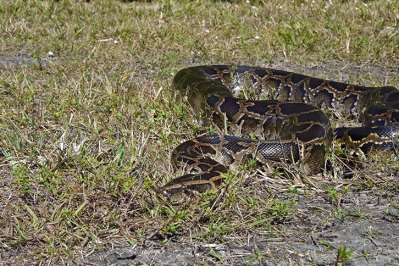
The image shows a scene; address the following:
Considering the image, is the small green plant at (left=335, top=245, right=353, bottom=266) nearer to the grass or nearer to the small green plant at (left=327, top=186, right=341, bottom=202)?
the grass

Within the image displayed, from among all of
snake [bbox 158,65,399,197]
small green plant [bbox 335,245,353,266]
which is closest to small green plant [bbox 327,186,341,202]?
snake [bbox 158,65,399,197]

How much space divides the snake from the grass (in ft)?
0.84

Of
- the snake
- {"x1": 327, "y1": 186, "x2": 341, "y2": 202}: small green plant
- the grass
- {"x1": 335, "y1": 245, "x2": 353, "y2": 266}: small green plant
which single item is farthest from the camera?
the snake

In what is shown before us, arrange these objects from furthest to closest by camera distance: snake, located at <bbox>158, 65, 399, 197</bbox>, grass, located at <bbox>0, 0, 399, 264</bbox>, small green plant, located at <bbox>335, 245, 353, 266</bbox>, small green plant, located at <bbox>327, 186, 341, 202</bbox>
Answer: snake, located at <bbox>158, 65, 399, 197</bbox> < small green plant, located at <bbox>327, 186, 341, 202</bbox> < grass, located at <bbox>0, 0, 399, 264</bbox> < small green plant, located at <bbox>335, 245, 353, 266</bbox>

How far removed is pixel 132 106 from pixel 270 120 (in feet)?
4.59

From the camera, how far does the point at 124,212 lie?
180 inches

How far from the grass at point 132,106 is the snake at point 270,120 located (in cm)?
25

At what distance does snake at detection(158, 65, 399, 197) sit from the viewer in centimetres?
573

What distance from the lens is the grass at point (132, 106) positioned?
4527mm

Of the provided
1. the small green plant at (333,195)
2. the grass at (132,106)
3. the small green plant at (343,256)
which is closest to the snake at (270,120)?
the grass at (132,106)

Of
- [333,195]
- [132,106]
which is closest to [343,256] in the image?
[333,195]

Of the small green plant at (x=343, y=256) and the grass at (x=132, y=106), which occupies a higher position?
the small green plant at (x=343, y=256)

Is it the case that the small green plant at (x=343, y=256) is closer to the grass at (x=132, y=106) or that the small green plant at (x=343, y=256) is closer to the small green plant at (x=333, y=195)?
the grass at (x=132, y=106)

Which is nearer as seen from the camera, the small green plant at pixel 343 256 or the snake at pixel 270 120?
the small green plant at pixel 343 256
